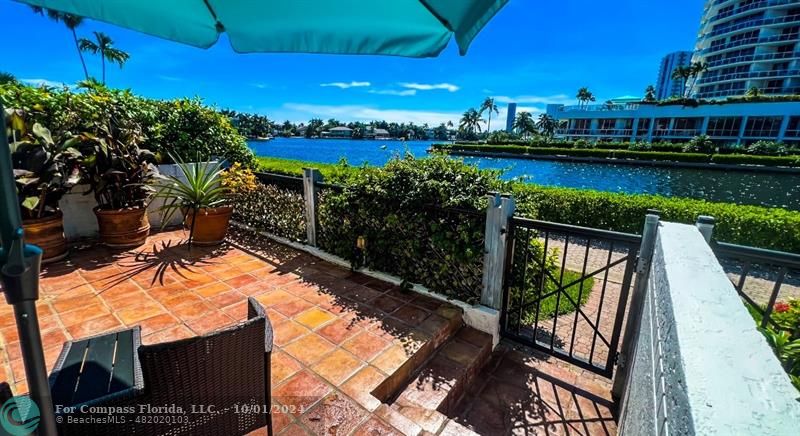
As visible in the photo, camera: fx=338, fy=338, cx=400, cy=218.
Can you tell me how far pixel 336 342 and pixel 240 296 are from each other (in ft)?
3.85

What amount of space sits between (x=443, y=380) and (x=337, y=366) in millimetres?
748

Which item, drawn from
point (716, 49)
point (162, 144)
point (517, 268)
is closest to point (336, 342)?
point (517, 268)

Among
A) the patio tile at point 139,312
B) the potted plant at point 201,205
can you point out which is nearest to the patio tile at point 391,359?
the patio tile at point 139,312

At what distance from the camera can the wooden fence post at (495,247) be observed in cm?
271

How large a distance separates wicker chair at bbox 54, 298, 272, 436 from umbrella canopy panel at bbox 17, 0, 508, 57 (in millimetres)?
1381

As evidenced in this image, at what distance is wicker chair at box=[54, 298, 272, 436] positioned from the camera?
3.67ft

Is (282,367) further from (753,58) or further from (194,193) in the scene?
(753,58)

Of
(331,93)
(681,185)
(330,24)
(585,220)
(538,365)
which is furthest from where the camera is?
(331,93)

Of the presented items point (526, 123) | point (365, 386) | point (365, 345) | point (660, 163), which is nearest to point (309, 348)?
point (365, 345)

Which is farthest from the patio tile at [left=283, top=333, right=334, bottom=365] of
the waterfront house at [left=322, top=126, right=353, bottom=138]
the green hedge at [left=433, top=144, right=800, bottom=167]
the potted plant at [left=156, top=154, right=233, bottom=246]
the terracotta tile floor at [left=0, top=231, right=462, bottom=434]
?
the waterfront house at [left=322, top=126, right=353, bottom=138]

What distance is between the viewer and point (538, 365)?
277 centimetres

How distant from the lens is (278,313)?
287 cm

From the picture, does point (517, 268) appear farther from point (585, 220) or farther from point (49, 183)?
point (585, 220)

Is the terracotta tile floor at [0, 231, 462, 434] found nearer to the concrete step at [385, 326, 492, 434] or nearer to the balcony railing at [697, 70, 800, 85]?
the concrete step at [385, 326, 492, 434]
